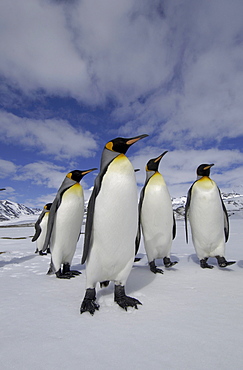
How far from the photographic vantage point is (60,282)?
2.95 m

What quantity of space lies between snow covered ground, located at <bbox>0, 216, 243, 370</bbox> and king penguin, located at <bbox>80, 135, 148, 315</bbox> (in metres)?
0.30

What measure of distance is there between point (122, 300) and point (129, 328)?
451mm

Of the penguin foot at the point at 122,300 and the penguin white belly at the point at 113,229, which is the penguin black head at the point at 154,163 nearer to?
the penguin white belly at the point at 113,229

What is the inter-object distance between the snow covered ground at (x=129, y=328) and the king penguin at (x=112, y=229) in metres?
0.30

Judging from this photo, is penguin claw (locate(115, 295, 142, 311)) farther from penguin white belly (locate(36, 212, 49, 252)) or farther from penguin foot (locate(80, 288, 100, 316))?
penguin white belly (locate(36, 212, 49, 252))

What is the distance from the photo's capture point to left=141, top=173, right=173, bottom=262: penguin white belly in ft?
11.3

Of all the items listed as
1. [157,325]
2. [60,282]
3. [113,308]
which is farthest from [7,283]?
[157,325]

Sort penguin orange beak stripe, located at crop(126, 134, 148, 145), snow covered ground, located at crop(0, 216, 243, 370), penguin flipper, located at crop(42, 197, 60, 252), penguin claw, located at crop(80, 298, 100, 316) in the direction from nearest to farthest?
snow covered ground, located at crop(0, 216, 243, 370) → penguin claw, located at crop(80, 298, 100, 316) → penguin orange beak stripe, located at crop(126, 134, 148, 145) → penguin flipper, located at crop(42, 197, 60, 252)

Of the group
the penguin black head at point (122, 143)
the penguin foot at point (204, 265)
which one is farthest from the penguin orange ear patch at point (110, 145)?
the penguin foot at point (204, 265)

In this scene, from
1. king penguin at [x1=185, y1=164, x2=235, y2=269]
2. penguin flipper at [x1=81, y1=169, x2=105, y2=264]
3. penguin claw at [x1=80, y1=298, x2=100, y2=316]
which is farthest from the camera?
king penguin at [x1=185, y1=164, x2=235, y2=269]

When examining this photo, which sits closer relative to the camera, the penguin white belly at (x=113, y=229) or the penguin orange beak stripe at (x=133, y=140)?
the penguin white belly at (x=113, y=229)

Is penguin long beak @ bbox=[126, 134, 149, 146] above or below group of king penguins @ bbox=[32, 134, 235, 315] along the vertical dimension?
above

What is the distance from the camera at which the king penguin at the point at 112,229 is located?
215 cm

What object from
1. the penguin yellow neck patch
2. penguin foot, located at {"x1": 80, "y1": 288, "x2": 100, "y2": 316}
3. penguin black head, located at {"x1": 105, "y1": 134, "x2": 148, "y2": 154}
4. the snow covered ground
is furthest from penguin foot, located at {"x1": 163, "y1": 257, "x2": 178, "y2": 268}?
penguin black head, located at {"x1": 105, "y1": 134, "x2": 148, "y2": 154}
